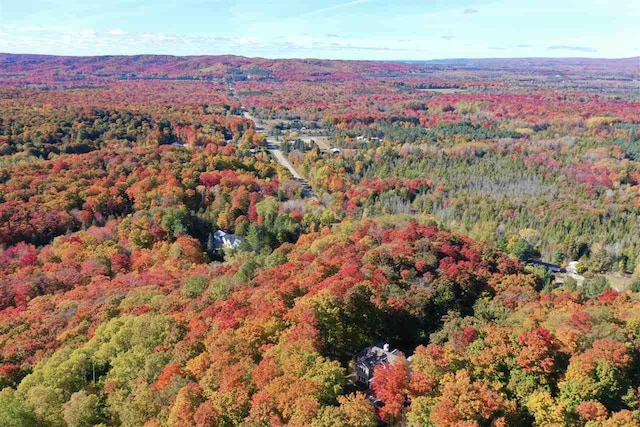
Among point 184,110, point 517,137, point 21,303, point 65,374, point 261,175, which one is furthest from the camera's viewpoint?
point 184,110

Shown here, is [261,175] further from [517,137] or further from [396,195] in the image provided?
[517,137]

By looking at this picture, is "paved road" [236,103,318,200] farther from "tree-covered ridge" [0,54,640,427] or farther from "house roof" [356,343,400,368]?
"house roof" [356,343,400,368]

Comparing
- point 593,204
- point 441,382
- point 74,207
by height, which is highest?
point 441,382

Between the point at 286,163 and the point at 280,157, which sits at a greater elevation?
Result: the point at 280,157

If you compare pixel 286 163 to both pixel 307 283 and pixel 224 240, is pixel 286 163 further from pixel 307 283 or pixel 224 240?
pixel 307 283

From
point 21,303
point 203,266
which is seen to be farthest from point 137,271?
point 21,303

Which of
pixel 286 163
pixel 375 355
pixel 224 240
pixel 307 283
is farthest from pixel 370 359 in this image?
pixel 286 163

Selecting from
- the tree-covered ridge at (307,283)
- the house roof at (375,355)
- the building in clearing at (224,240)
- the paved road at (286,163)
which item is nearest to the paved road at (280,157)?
the paved road at (286,163)
